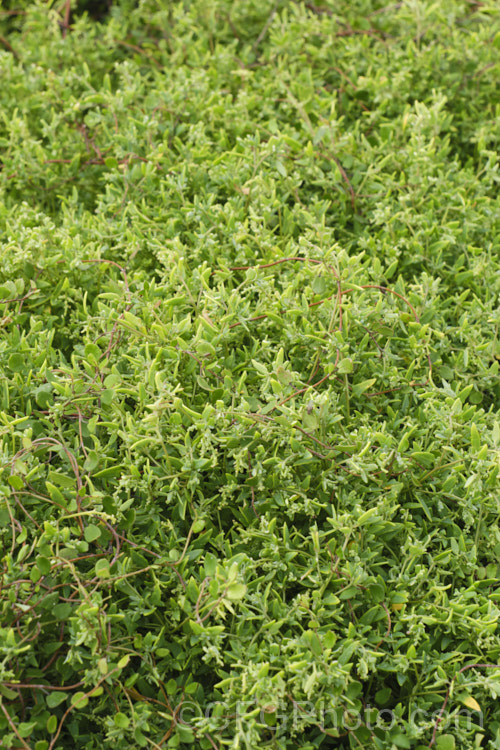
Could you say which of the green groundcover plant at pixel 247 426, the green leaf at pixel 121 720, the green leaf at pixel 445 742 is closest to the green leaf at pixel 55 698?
the green groundcover plant at pixel 247 426

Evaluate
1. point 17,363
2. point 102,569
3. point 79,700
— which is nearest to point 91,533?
point 102,569

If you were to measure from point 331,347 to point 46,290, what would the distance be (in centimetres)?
108

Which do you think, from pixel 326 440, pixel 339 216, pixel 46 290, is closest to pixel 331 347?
pixel 326 440

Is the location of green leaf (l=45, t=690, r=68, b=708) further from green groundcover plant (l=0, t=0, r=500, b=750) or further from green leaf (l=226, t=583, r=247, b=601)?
green leaf (l=226, t=583, r=247, b=601)

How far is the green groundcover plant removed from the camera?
175cm

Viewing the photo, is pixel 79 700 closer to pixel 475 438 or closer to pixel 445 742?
pixel 445 742

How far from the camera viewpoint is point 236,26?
11.9 feet

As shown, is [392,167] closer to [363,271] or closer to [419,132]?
[419,132]

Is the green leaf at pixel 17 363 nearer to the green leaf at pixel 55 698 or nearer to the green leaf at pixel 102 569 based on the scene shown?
the green leaf at pixel 102 569

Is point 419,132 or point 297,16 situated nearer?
point 419,132

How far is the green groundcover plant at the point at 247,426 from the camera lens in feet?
5.73

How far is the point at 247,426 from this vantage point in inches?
78.6

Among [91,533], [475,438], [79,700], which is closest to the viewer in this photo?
[79,700]

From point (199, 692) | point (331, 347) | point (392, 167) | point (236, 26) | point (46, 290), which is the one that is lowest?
point (199, 692)
